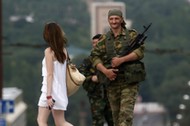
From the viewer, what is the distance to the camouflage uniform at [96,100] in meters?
14.0

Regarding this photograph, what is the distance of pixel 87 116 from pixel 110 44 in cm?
9615

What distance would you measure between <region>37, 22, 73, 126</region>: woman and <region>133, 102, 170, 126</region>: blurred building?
9614 centimetres

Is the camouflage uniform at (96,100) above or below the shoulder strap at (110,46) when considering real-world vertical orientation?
below

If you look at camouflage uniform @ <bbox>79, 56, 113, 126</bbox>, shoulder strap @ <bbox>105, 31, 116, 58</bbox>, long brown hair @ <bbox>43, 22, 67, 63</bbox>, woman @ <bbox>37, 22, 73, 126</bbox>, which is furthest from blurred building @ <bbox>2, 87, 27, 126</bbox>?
long brown hair @ <bbox>43, 22, 67, 63</bbox>

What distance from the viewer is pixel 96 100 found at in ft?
46.1

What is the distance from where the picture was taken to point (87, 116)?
108m

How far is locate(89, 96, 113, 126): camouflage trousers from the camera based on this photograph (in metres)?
14.0

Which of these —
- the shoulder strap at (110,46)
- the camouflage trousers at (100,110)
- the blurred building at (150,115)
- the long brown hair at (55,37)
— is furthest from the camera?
the blurred building at (150,115)

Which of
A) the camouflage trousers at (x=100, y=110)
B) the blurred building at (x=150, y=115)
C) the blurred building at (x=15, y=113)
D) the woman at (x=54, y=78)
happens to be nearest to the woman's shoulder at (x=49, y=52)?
the woman at (x=54, y=78)

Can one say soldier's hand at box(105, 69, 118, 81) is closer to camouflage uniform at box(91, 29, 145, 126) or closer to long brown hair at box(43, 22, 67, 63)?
camouflage uniform at box(91, 29, 145, 126)

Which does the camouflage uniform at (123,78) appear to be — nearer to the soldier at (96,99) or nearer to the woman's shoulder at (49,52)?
the woman's shoulder at (49,52)

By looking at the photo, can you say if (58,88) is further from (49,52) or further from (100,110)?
(100,110)

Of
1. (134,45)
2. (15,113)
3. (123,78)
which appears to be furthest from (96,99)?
(15,113)

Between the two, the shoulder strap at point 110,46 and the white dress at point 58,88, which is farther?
the shoulder strap at point 110,46
